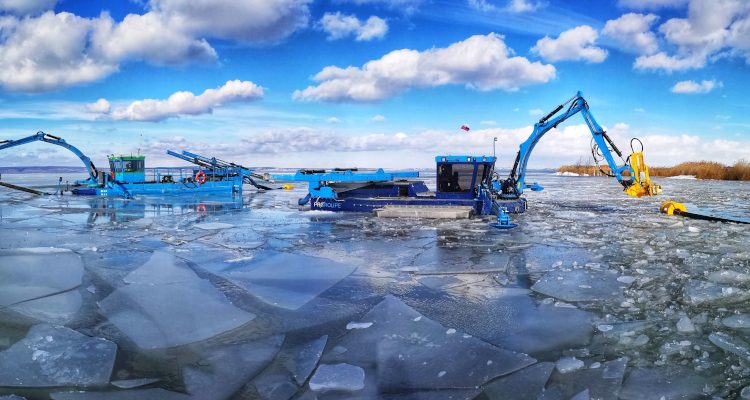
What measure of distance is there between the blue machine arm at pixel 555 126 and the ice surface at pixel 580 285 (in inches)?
397

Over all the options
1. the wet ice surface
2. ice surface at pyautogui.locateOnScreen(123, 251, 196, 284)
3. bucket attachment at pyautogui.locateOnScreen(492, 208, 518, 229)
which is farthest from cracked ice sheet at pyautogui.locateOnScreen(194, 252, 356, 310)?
bucket attachment at pyautogui.locateOnScreen(492, 208, 518, 229)

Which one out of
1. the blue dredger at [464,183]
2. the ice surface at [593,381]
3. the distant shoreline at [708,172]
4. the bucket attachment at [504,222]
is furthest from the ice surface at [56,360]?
the distant shoreline at [708,172]

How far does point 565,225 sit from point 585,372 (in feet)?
30.9

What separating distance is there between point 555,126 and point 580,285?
12078 millimetres

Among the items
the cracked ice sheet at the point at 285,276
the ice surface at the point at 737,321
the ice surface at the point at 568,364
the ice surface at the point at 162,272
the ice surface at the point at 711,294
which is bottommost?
the ice surface at the point at 162,272

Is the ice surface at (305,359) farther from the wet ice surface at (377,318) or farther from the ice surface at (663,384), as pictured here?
the ice surface at (663,384)

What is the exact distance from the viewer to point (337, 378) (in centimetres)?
350

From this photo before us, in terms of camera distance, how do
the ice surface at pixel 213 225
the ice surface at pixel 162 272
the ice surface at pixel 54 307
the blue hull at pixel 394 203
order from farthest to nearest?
the blue hull at pixel 394 203
the ice surface at pixel 213 225
the ice surface at pixel 162 272
the ice surface at pixel 54 307

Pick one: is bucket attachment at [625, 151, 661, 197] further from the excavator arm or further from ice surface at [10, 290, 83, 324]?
ice surface at [10, 290, 83, 324]

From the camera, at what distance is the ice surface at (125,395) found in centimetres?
325

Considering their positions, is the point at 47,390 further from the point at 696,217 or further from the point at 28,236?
the point at 696,217

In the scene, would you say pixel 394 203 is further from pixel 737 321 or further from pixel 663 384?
pixel 663 384

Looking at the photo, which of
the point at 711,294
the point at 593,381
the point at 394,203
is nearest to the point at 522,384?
the point at 593,381

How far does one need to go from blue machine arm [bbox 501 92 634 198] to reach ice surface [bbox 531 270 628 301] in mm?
10090
